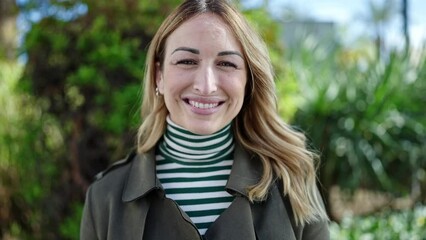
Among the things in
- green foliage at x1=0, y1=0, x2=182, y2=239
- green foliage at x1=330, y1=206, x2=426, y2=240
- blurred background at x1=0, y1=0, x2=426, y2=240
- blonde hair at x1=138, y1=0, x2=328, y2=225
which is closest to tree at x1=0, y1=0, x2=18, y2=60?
blurred background at x1=0, y1=0, x2=426, y2=240

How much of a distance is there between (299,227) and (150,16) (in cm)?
201

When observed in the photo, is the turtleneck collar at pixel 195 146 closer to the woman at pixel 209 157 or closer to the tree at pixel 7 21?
the woman at pixel 209 157

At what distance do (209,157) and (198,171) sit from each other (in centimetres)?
6

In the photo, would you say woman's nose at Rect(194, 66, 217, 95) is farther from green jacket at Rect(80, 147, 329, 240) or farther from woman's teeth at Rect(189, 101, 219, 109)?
green jacket at Rect(80, 147, 329, 240)

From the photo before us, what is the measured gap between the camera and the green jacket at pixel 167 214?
7.07 feet

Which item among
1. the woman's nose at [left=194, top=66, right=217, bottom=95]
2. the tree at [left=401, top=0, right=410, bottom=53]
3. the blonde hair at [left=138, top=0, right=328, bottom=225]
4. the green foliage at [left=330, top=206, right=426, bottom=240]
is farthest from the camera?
the tree at [left=401, top=0, right=410, bottom=53]

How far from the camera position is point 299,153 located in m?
2.36

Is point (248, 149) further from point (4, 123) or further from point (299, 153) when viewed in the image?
point (4, 123)

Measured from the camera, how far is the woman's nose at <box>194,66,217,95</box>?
2.09m

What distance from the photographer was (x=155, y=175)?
225 cm

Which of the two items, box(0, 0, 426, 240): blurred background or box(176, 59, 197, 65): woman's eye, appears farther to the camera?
box(0, 0, 426, 240): blurred background

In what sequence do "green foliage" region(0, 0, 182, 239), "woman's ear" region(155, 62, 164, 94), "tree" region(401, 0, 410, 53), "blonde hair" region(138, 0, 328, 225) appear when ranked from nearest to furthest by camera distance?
"blonde hair" region(138, 0, 328, 225) < "woman's ear" region(155, 62, 164, 94) < "green foliage" region(0, 0, 182, 239) < "tree" region(401, 0, 410, 53)

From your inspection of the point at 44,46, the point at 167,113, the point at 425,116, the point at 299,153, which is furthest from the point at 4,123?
the point at 425,116

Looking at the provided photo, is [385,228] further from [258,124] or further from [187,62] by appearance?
[187,62]
